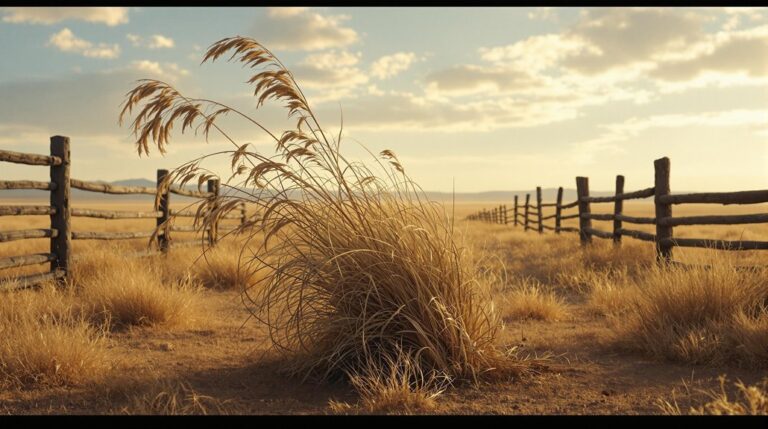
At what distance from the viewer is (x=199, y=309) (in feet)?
21.2

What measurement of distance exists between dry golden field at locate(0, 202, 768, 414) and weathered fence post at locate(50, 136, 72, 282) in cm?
146

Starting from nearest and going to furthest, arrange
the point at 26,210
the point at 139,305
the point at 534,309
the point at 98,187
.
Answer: the point at 139,305 < the point at 534,309 < the point at 26,210 < the point at 98,187

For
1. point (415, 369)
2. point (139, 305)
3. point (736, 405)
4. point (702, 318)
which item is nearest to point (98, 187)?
point (139, 305)

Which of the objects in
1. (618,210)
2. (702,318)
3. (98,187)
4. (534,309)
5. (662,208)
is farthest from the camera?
(618,210)

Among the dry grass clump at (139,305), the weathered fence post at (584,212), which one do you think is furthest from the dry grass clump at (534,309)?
the weathered fence post at (584,212)

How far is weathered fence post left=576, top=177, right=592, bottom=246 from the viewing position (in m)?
13.1

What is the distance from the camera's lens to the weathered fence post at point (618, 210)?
11271 millimetres

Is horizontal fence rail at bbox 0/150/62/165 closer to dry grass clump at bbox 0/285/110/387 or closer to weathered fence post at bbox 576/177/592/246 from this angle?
dry grass clump at bbox 0/285/110/387

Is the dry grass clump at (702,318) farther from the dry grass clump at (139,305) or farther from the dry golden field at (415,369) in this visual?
the dry grass clump at (139,305)

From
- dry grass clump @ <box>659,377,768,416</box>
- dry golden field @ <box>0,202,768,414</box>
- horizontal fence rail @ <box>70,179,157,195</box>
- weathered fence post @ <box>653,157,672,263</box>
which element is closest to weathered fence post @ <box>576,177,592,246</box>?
weathered fence post @ <box>653,157,672,263</box>

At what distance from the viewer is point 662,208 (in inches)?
343

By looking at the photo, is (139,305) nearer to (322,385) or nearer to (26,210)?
(322,385)

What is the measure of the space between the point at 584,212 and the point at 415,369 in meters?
10.5

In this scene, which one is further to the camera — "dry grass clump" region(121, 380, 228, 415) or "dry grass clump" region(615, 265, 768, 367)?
"dry grass clump" region(615, 265, 768, 367)
